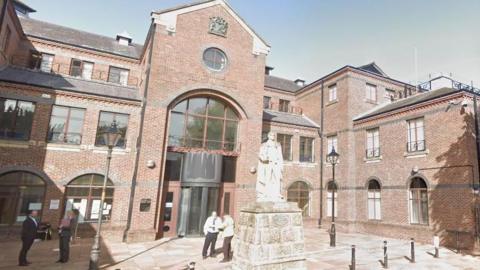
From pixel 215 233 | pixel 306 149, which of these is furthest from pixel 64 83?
pixel 306 149

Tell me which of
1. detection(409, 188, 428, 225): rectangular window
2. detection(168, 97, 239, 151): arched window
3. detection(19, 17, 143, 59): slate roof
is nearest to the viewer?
detection(409, 188, 428, 225): rectangular window

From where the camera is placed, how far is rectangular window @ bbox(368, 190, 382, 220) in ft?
56.3

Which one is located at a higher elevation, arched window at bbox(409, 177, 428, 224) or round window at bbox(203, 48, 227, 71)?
round window at bbox(203, 48, 227, 71)

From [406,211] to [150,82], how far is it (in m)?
15.6

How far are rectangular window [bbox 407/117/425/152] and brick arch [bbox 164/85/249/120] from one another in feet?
31.0

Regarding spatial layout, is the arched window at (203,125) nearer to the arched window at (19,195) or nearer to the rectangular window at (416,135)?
the arched window at (19,195)

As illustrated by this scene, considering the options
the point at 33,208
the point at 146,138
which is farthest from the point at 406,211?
the point at 33,208

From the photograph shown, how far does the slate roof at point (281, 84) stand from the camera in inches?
985

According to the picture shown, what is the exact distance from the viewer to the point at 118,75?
20.1 m

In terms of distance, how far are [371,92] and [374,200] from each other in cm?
800

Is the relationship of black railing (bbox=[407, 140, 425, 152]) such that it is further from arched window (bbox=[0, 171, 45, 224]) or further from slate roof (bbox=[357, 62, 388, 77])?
arched window (bbox=[0, 171, 45, 224])

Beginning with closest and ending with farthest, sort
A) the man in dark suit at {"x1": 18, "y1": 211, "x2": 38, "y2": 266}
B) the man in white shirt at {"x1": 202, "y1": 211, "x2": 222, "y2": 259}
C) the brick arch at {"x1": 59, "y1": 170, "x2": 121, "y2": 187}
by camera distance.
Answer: the man in dark suit at {"x1": 18, "y1": 211, "x2": 38, "y2": 266} < the man in white shirt at {"x1": 202, "y1": 211, "x2": 222, "y2": 259} < the brick arch at {"x1": 59, "y1": 170, "x2": 121, "y2": 187}

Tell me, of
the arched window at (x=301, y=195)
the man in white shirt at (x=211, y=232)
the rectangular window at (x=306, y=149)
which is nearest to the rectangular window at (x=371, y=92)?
the rectangular window at (x=306, y=149)

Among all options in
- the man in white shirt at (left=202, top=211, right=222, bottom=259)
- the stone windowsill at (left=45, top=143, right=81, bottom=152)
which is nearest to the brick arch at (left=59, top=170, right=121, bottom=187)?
the stone windowsill at (left=45, top=143, right=81, bottom=152)
